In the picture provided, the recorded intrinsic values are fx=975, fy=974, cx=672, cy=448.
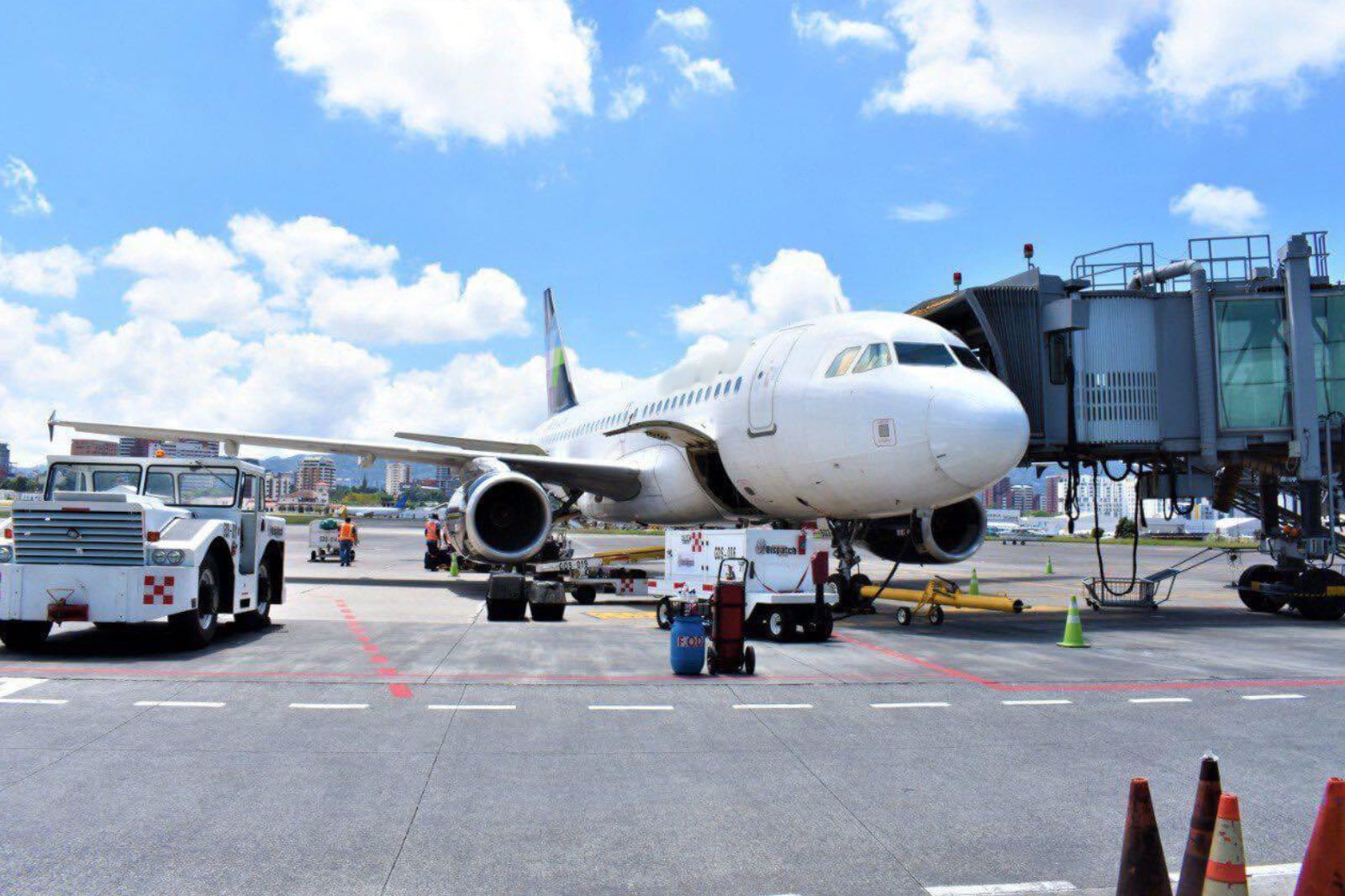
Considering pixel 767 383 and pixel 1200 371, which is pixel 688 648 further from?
pixel 1200 371

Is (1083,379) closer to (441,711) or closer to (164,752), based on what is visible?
(441,711)

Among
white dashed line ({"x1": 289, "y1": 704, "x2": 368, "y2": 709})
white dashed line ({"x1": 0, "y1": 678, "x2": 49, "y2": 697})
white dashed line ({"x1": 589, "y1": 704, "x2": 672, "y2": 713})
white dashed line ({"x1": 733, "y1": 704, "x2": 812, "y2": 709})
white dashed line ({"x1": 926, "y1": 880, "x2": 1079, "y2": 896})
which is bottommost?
white dashed line ({"x1": 926, "y1": 880, "x2": 1079, "y2": 896})

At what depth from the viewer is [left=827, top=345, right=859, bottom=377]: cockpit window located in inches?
536

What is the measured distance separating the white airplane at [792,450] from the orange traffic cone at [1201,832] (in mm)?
8696

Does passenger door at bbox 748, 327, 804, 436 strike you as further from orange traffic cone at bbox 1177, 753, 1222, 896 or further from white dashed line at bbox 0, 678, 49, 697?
orange traffic cone at bbox 1177, 753, 1222, 896

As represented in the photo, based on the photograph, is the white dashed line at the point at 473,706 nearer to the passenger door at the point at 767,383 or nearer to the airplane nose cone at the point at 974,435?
the airplane nose cone at the point at 974,435

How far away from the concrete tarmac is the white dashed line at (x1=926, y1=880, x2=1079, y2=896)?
0.7 inches

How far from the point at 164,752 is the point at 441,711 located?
1985 millimetres

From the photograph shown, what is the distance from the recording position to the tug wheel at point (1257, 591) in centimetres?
1788

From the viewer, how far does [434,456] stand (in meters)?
21.7

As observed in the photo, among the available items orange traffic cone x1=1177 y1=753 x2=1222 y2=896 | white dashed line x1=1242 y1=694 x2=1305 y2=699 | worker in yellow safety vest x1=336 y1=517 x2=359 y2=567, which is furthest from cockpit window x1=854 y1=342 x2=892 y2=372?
worker in yellow safety vest x1=336 y1=517 x2=359 y2=567

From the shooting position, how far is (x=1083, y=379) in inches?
670

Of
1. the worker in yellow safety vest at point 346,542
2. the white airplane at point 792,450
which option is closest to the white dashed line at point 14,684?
the white airplane at point 792,450

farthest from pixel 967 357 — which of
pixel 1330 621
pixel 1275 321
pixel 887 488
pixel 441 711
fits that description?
pixel 441 711
